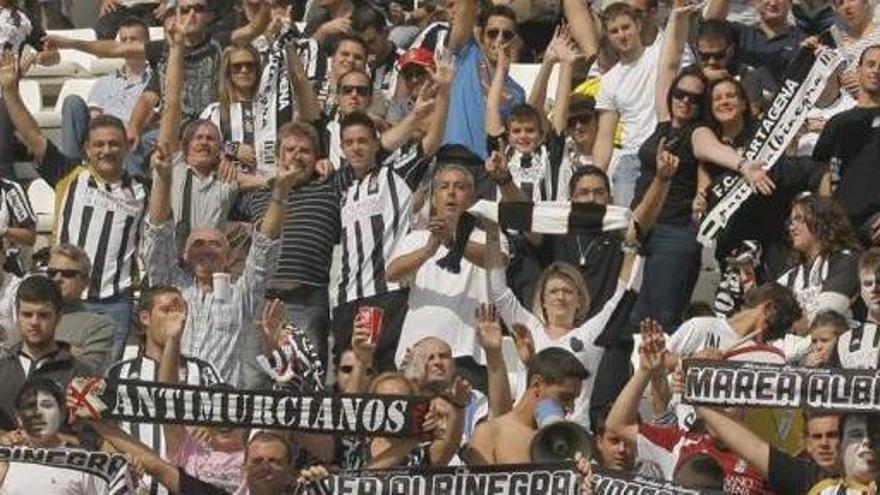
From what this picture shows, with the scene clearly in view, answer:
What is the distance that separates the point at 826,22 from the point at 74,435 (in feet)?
17.2

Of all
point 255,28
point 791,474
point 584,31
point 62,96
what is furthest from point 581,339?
point 62,96

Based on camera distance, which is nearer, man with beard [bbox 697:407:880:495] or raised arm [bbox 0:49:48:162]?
man with beard [bbox 697:407:880:495]

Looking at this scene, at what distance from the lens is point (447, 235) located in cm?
1866

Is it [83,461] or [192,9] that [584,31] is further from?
[83,461]

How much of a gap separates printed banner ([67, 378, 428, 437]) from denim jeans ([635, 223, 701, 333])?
116 inches

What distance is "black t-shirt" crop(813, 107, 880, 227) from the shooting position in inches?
750

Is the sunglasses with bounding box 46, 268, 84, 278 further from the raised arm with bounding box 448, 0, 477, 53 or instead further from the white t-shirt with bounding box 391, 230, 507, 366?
the raised arm with bounding box 448, 0, 477, 53

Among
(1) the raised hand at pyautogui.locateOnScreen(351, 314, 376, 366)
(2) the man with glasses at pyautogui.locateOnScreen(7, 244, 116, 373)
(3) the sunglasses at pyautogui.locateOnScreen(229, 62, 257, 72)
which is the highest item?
(3) the sunglasses at pyautogui.locateOnScreen(229, 62, 257, 72)

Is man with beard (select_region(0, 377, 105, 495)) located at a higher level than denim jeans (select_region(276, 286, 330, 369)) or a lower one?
lower

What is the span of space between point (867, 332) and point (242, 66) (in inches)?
178

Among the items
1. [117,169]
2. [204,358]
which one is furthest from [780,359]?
[117,169]

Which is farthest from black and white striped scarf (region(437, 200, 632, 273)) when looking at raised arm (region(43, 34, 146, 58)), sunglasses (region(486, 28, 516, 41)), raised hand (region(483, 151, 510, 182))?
raised arm (region(43, 34, 146, 58))

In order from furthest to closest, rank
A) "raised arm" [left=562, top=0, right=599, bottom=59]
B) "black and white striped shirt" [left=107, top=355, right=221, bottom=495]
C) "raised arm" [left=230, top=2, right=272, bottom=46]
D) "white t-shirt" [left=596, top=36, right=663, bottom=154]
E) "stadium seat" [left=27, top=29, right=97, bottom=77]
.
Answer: "stadium seat" [left=27, top=29, right=97, bottom=77]
"raised arm" [left=230, top=2, right=272, bottom=46]
"raised arm" [left=562, top=0, right=599, bottom=59]
"white t-shirt" [left=596, top=36, right=663, bottom=154]
"black and white striped shirt" [left=107, top=355, right=221, bottom=495]

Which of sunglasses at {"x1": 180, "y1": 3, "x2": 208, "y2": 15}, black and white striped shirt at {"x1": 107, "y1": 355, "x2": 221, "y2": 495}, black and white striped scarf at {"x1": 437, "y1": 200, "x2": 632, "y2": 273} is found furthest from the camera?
sunglasses at {"x1": 180, "y1": 3, "x2": 208, "y2": 15}
